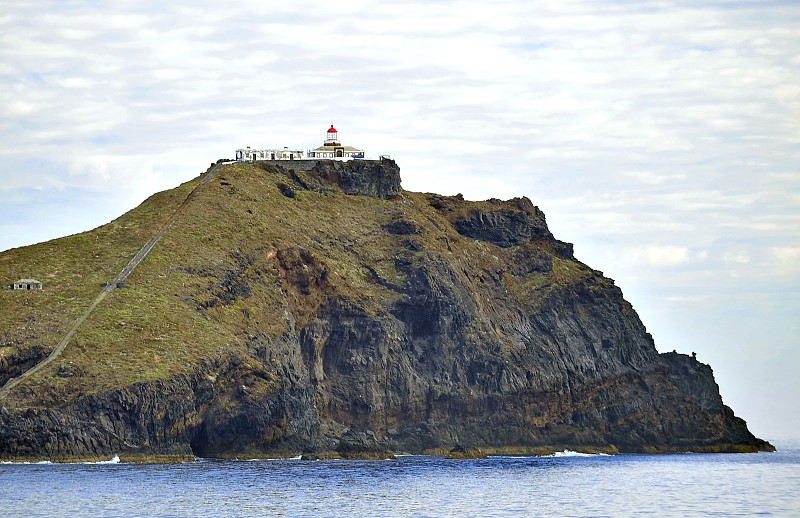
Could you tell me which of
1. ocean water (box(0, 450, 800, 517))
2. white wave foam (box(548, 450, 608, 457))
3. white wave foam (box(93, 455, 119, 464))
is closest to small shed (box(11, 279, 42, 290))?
white wave foam (box(93, 455, 119, 464))

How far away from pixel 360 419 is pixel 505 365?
876 inches

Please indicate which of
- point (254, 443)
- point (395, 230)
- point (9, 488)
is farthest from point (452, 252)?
point (9, 488)

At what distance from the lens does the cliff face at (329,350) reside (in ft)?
460

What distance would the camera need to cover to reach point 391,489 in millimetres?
111750

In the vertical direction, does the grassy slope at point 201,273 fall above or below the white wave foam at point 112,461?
above

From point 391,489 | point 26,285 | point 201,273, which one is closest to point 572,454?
point 201,273

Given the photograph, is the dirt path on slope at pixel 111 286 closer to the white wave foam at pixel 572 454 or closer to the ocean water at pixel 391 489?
the ocean water at pixel 391 489

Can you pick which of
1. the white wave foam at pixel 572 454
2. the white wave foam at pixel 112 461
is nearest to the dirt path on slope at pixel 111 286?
the white wave foam at pixel 112 461

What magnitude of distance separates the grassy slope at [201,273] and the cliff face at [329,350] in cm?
29

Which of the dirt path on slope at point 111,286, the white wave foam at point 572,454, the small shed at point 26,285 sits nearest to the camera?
the dirt path on slope at point 111,286

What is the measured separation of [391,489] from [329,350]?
55835 mm

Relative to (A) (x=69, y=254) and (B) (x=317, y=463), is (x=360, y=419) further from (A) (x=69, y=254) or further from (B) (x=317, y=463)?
(A) (x=69, y=254)

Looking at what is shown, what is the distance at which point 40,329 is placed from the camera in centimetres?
14450

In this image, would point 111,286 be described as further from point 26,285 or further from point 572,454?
point 572,454
